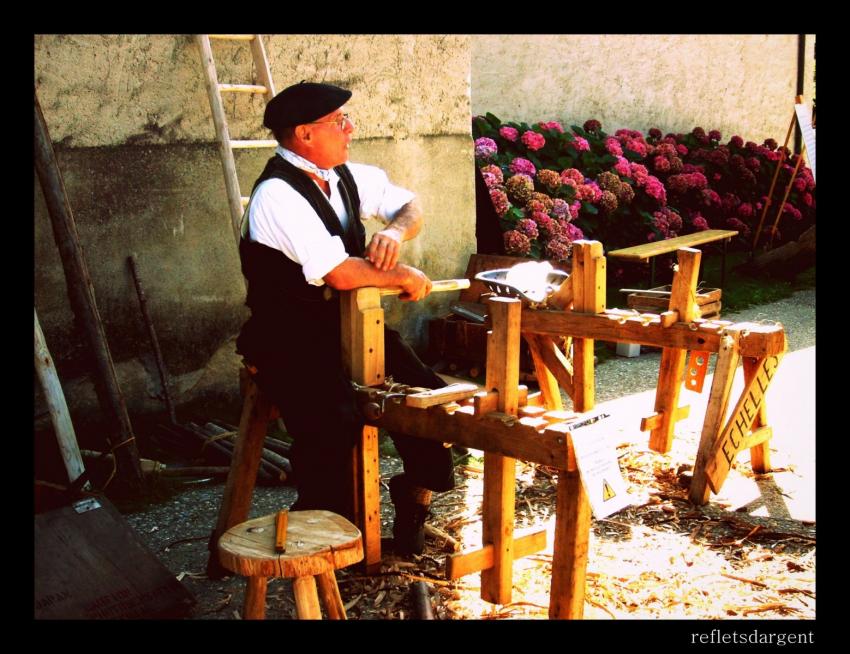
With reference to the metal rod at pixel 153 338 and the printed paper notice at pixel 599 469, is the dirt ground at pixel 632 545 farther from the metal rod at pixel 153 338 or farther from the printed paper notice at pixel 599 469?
the metal rod at pixel 153 338

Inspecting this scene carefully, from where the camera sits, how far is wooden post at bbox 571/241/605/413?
4367 millimetres

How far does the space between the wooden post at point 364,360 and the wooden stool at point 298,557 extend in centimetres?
65

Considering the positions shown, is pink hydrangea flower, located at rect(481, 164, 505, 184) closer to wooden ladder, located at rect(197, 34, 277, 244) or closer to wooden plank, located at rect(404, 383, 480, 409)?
wooden ladder, located at rect(197, 34, 277, 244)

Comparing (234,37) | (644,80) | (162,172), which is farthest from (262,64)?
(644,80)

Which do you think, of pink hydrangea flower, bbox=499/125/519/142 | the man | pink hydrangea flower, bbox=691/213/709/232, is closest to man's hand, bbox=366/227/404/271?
the man

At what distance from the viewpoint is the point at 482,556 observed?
3035mm

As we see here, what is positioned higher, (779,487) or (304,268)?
(304,268)

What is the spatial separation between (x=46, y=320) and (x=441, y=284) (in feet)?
8.68

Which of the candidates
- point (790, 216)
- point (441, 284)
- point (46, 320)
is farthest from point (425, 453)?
point (790, 216)

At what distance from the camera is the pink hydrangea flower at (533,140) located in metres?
8.45

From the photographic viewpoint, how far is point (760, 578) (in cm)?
366

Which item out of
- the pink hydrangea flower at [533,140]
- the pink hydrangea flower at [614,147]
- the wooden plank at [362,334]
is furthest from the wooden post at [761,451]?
the pink hydrangea flower at [614,147]

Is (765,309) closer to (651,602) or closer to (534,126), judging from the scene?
(534,126)

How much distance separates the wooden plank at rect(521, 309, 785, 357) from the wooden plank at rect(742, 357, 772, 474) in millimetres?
179
